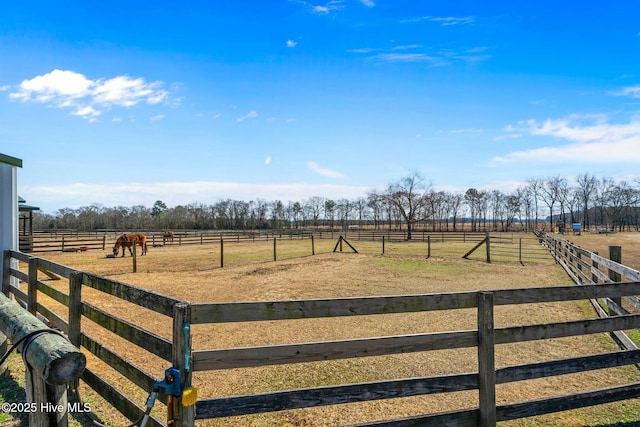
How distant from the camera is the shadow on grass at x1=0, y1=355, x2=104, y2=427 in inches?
133

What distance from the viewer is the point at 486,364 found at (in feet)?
9.64

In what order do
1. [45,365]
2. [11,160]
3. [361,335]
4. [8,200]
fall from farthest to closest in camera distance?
[361,335] < [8,200] < [11,160] < [45,365]

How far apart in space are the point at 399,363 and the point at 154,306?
378cm

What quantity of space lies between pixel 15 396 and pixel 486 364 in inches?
181

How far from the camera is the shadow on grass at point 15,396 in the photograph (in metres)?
3.38

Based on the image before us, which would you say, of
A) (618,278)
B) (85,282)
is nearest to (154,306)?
(85,282)

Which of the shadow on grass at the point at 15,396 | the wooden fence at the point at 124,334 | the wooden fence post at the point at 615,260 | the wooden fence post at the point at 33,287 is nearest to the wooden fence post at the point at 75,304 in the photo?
the wooden fence at the point at 124,334

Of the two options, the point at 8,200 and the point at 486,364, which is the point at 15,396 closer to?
the point at 8,200

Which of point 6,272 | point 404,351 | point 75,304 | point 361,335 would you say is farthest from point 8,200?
point 404,351

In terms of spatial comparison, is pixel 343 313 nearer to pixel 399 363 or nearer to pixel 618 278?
pixel 399 363

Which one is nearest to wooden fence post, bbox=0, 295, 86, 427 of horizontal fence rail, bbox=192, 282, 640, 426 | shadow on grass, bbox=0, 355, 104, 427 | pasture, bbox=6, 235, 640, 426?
horizontal fence rail, bbox=192, 282, 640, 426

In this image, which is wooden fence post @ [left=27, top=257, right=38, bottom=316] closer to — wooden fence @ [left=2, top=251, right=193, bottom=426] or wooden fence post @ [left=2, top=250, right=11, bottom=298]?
wooden fence @ [left=2, top=251, right=193, bottom=426]

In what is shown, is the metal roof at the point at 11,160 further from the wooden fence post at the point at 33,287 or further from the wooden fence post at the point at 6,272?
the wooden fence post at the point at 33,287

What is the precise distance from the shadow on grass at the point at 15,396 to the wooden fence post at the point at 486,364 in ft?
10.4
